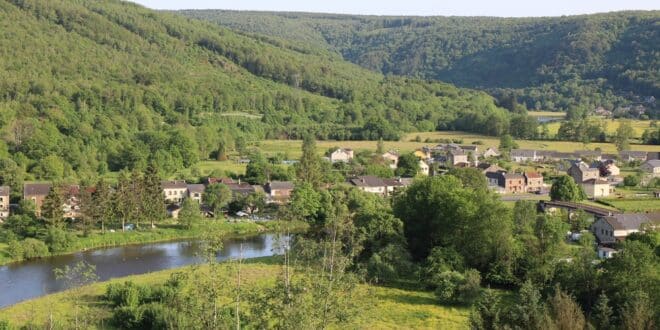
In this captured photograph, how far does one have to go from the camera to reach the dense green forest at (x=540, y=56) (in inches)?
4215

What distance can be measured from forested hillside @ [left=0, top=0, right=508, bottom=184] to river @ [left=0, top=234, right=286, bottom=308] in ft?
40.1

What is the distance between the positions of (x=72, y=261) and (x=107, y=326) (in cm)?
1017

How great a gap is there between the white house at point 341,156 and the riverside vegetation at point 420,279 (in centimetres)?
2207

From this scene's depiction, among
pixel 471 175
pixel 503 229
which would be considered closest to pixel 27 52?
pixel 471 175

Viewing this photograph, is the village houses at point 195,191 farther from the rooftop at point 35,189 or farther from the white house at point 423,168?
the white house at point 423,168

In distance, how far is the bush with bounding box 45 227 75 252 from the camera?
29.8 m

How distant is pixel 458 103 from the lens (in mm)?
91062

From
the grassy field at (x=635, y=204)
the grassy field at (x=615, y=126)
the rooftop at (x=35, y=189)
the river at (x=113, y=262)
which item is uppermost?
the grassy field at (x=615, y=126)

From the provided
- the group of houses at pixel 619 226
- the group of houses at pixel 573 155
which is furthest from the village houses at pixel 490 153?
the group of houses at pixel 619 226

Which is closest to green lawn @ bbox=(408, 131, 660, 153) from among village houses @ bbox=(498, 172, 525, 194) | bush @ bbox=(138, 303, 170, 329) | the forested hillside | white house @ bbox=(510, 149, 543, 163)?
the forested hillside

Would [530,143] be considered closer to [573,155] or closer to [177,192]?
[573,155]

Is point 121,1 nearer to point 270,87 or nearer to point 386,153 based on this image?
point 270,87

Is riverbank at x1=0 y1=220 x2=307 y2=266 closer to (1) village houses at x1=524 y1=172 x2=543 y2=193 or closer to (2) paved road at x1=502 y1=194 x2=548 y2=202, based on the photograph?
(2) paved road at x1=502 y1=194 x2=548 y2=202

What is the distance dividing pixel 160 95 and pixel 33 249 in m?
44.0
